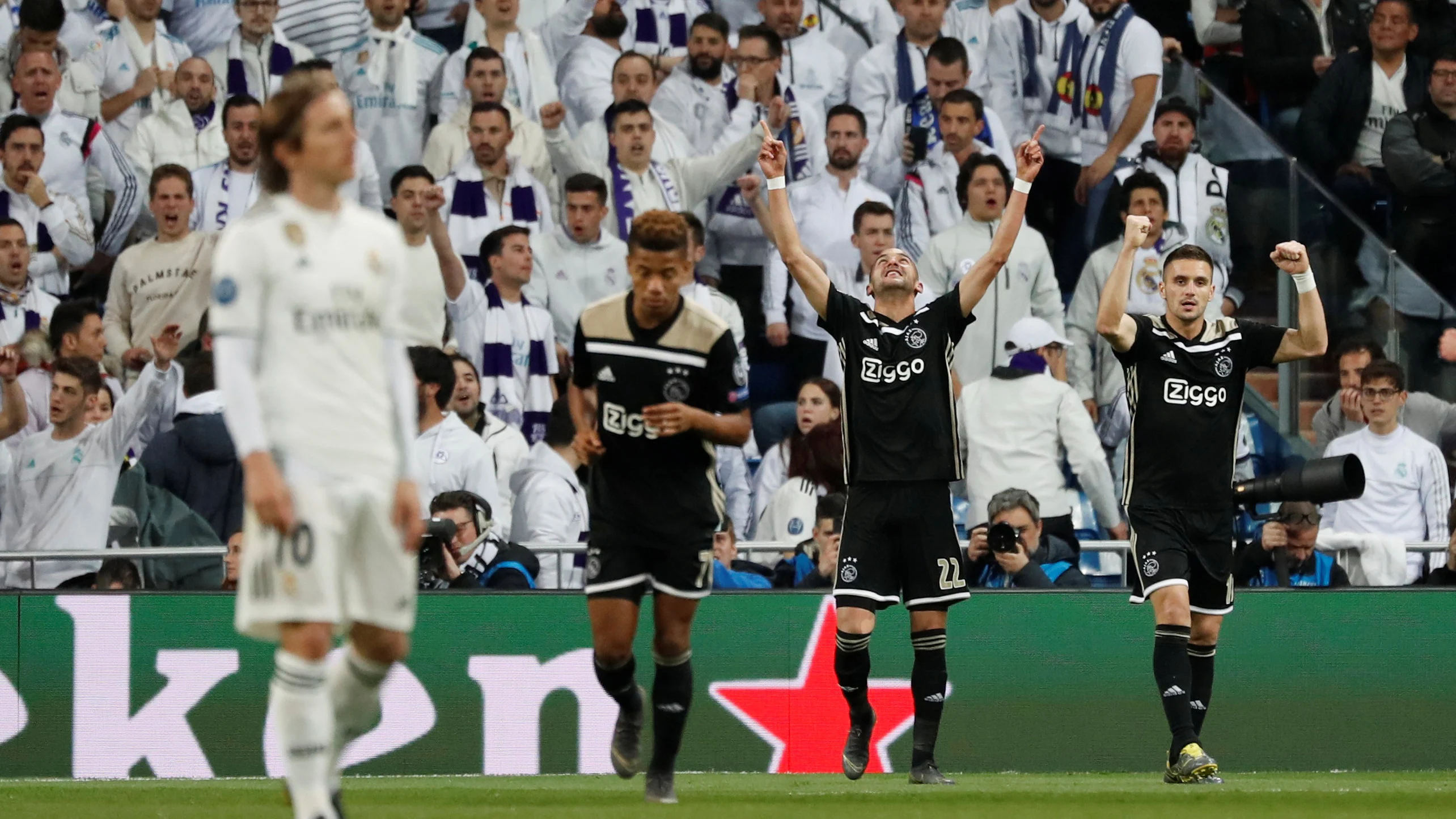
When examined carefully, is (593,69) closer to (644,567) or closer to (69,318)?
(69,318)

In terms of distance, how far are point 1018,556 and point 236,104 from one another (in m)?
6.39

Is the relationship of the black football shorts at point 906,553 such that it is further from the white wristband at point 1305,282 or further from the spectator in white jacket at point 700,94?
the spectator in white jacket at point 700,94

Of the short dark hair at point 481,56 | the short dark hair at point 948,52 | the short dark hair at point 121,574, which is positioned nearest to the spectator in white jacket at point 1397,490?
the short dark hair at point 948,52

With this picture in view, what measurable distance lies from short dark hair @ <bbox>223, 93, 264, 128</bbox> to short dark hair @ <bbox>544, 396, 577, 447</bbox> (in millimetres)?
3384

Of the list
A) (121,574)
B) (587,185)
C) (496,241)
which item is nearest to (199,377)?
(121,574)

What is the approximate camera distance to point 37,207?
13.7m

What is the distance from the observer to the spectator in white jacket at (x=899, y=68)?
15438 mm

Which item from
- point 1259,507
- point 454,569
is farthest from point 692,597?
point 1259,507

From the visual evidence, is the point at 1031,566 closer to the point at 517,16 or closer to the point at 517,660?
the point at 517,660

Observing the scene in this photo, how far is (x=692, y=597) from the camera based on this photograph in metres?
7.83

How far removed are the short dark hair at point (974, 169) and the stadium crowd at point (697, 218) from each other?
→ 0.18 feet

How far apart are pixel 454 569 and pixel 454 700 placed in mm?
736

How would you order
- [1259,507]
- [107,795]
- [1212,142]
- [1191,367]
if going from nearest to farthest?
1. [107,795]
2. [1191,367]
3. [1259,507]
4. [1212,142]

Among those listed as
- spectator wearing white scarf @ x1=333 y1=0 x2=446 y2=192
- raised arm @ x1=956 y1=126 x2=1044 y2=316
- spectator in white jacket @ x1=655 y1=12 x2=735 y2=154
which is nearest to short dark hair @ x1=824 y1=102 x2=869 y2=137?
spectator in white jacket @ x1=655 y1=12 x2=735 y2=154
